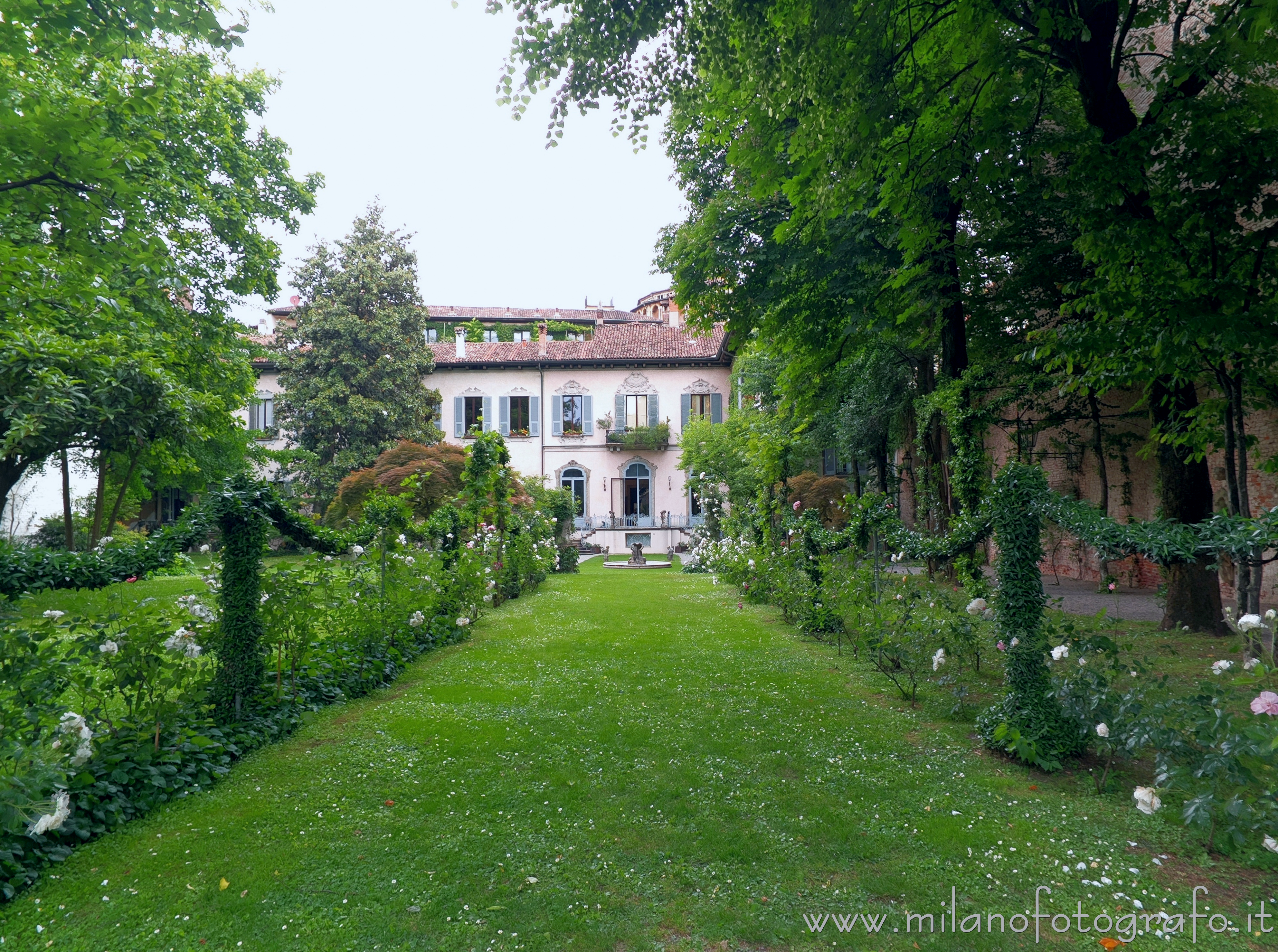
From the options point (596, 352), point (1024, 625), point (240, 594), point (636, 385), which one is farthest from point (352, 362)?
point (1024, 625)

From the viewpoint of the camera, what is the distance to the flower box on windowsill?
28234 millimetres

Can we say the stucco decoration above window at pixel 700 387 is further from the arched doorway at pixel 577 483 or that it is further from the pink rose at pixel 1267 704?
the pink rose at pixel 1267 704

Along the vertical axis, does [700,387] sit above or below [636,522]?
above

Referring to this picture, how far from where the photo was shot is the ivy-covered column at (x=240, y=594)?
14.9 feet

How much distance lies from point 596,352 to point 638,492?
6242mm

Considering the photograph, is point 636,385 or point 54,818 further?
point 636,385

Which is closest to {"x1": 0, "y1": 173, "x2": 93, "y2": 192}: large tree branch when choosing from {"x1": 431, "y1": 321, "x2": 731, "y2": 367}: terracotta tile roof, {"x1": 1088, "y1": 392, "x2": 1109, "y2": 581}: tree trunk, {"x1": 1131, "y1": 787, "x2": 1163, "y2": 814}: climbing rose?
{"x1": 1131, "y1": 787, "x2": 1163, "y2": 814}: climbing rose

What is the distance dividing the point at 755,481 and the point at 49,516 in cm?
2377

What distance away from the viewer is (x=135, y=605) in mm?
4008

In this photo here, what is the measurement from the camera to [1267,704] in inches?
103

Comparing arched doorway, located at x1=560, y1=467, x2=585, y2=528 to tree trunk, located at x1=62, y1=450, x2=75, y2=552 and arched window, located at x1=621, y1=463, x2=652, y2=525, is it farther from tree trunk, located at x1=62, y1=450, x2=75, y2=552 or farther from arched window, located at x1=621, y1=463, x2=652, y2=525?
tree trunk, located at x1=62, y1=450, x2=75, y2=552

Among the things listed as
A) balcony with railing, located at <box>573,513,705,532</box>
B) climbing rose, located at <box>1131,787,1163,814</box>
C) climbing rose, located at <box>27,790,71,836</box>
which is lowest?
climbing rose, located at <box>1131,787,1163,814</box>

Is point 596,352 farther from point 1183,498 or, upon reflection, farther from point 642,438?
point 1183,498

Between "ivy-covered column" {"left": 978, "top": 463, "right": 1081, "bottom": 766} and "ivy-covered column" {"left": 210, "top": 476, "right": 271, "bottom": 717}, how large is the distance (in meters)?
4.95
